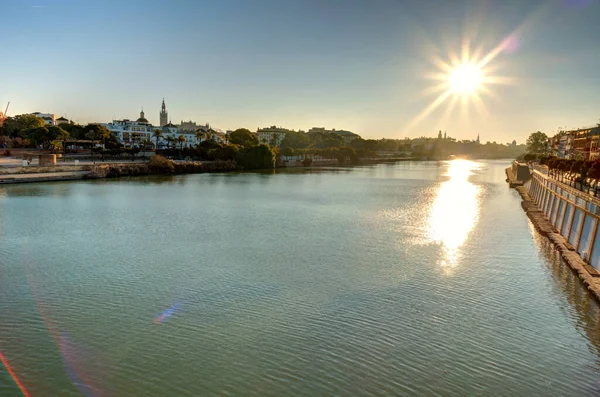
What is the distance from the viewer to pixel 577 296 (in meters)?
16.3

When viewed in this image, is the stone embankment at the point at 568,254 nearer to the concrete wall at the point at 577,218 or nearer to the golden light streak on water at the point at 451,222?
the concrete wall at the point at 577,218

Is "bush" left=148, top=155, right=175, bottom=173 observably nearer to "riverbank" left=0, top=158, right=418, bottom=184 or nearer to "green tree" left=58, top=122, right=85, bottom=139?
"riverbank" left=0, top=158, right=418, bottom=184

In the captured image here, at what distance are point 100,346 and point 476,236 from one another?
2294cm

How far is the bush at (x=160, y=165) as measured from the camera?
75500 millimetres

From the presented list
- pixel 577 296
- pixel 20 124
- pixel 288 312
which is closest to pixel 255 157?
pixel 20 124

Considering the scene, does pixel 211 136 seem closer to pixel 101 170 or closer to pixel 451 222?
pixel 101 170

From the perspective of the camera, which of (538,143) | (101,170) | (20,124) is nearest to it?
(101,170)

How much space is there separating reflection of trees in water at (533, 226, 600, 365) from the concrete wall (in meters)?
1.04

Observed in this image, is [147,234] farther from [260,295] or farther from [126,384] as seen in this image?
[126,384]

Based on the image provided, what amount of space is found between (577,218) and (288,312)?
17.6m

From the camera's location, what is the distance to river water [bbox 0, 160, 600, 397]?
10320 mm

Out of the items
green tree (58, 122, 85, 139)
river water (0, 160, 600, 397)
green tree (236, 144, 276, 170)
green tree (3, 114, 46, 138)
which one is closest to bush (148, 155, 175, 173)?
green tree (236, 144, 276, 170)

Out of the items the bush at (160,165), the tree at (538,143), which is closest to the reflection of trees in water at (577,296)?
the bush at (160,165)

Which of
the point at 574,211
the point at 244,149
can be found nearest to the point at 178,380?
the point at 574,211
